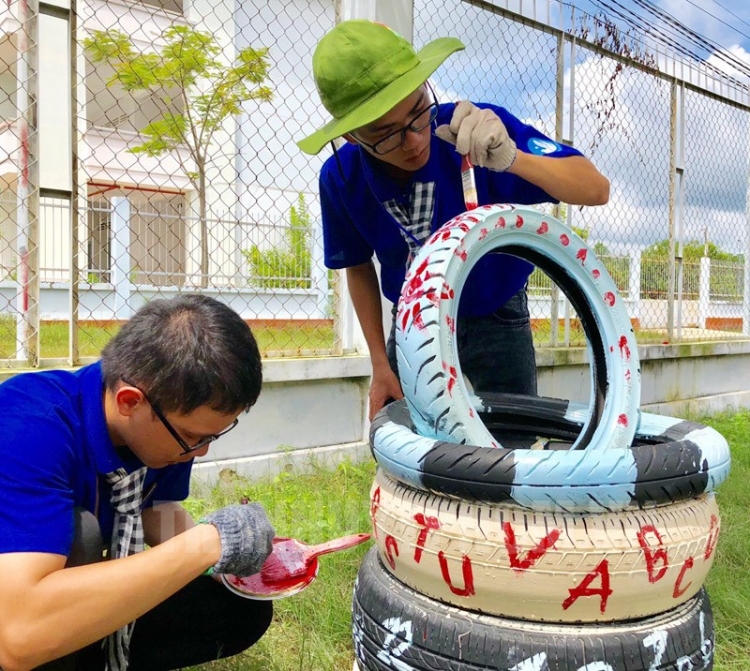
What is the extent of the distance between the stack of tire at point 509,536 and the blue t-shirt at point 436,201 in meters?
0.51

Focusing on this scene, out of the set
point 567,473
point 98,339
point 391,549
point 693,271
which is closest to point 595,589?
point 567,473

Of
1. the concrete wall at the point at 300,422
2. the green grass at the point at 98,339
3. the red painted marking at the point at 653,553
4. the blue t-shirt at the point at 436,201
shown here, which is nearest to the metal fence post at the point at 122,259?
the green grass at the point at 98,339

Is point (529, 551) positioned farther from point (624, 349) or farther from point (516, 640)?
point (624, 349)

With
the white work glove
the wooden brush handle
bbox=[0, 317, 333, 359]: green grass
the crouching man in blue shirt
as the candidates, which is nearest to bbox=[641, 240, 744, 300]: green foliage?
bbox=[0, 317, 333, 359]: green grass

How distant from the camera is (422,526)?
45.8 inches

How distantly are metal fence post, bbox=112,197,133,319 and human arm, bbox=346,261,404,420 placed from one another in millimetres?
2170

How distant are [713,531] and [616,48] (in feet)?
15.7

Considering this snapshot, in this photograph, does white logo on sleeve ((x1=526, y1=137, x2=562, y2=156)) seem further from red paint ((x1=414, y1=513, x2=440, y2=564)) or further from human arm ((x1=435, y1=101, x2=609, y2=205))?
red paint ((x1=414, y1=513, x2=440, y2=564))

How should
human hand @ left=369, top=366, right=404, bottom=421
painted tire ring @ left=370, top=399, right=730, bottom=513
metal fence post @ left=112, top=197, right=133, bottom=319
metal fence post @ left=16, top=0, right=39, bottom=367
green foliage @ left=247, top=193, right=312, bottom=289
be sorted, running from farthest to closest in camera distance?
green foliage @ left=247, top=193, right=312, bottom=289 < metal fence post @ left=112, top=197, right=133, bottom=319 < metal fence post @ left=16, top=0, right=39, bottom=367 < human hand @ left=369, top=366, right=404, bottom=421 < painted tire ring @ left=370, top=399, right=730, bottom=513

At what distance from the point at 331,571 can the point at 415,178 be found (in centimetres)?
136

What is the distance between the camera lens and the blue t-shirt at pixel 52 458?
115cm

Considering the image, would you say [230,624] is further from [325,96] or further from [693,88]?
[693,88]

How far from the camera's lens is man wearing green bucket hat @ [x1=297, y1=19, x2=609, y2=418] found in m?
1.58

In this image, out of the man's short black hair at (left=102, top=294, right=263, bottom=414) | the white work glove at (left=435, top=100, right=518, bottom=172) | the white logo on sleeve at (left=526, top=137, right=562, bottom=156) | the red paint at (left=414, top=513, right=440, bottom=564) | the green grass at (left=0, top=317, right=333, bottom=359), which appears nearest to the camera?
the red paint at (left=414, top=513, right=440, bottom=564)
